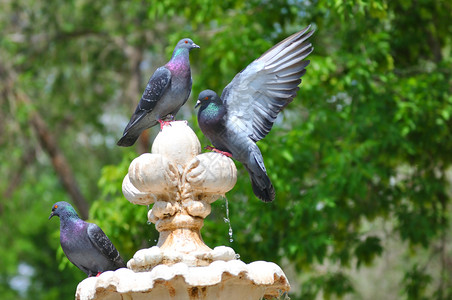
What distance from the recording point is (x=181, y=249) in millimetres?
4070

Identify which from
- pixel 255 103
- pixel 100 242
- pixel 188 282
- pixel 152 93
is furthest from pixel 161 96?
pixel 188 282

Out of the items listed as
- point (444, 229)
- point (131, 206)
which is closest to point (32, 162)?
point (131, 206)

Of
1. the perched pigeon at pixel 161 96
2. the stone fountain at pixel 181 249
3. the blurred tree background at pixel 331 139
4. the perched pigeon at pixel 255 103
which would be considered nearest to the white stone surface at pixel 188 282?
the stone fountain at pixel 181 249

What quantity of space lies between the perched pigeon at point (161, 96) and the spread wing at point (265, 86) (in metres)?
0.46

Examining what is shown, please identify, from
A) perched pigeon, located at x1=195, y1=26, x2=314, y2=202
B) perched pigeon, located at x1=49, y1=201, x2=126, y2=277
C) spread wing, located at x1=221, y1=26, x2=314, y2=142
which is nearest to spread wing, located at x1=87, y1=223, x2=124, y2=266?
perched pigeon, located at x1=49, y1=201, x2=126, y2=277

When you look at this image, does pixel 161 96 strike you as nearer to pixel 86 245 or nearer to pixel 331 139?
pixel 86 245

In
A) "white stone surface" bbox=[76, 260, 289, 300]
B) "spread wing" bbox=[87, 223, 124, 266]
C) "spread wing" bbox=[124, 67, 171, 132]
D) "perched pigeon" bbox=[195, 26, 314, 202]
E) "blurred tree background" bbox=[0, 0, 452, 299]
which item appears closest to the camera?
"white stone surface" bbox=[76, 260, 289, 300]

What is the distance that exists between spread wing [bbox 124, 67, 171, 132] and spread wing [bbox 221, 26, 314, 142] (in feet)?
1.60

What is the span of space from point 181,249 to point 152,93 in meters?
1.12

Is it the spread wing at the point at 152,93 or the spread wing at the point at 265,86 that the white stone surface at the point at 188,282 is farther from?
the spread wing at the point at 152,93

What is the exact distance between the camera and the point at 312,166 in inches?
368

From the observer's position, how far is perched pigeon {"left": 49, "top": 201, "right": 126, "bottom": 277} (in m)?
4.82

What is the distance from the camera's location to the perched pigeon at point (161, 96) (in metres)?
4.63

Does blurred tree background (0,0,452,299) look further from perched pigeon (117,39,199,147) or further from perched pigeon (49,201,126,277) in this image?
perched pigeon (117,39,199,147)
